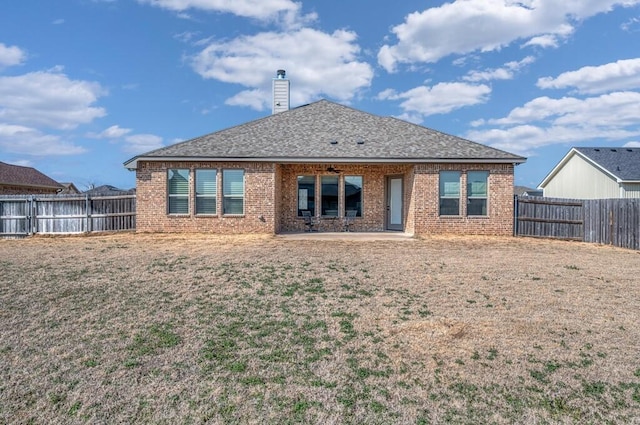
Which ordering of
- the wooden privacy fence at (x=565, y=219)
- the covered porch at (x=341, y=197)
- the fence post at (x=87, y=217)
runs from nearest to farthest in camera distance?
1. the wooden privacy fence at (x=565, y=219)
2. the fence post at (x=87, y=217)
3. the covered porch at (x=341, y=197)

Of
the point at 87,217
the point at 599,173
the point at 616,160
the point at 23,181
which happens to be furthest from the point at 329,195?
the point at 23,181

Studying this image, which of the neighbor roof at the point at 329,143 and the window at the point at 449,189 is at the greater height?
the neighbor roof at the point at 329,143

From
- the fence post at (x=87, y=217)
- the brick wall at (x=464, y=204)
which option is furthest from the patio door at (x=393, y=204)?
the fence post at (x=87, y=217)

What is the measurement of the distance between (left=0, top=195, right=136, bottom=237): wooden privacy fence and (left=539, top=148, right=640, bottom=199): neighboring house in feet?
80.9

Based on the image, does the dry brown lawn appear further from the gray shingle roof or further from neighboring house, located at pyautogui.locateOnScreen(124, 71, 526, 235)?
the gray shingle roof

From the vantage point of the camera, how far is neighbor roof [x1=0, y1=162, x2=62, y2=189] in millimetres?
27703

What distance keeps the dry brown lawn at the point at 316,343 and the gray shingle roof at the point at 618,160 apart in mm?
17103

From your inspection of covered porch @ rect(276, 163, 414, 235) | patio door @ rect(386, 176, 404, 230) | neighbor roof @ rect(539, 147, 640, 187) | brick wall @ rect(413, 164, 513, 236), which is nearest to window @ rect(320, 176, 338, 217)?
covered porch @ rect(276, 163, 414, 235)

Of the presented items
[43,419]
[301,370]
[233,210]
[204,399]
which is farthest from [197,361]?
[233,210]

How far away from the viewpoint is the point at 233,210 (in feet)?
47.8

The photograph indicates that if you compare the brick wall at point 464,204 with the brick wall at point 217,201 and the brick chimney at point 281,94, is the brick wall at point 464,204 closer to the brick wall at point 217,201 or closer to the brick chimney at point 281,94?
the brick wall at point 217,201

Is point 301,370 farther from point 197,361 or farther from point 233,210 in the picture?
point 233,210

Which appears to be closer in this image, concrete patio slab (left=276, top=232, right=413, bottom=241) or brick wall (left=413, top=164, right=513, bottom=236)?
concrete patio slab (left=276, top=232, right=413, bottom=241)

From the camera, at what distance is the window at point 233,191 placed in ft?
47.6
